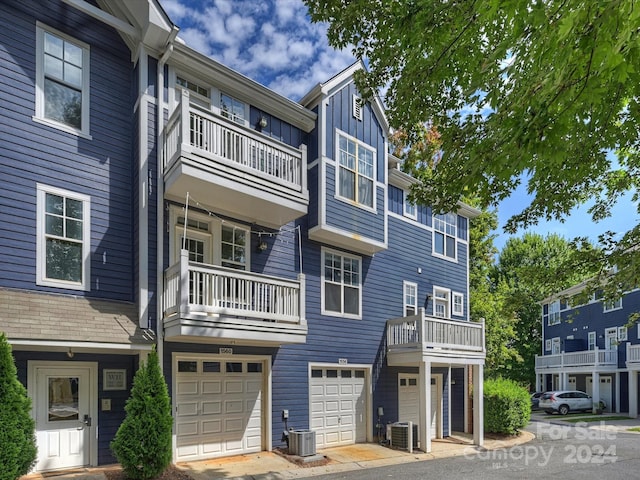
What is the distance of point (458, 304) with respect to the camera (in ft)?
61.1

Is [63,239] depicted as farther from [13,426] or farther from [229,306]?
[229,306]

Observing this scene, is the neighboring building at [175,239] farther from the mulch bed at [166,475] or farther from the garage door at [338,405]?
the mulch bed at [166,475]

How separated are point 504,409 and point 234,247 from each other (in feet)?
37.6

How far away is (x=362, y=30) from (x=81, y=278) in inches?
269

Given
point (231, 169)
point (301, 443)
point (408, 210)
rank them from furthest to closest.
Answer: point (408, 210)
point (301, 443)
point (231, 169)

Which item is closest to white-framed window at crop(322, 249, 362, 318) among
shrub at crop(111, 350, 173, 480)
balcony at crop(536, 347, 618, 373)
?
shrub at crop(111, 350, 173, 480)

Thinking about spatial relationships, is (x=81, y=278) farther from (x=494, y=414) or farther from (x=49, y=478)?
(x=494, y=414)

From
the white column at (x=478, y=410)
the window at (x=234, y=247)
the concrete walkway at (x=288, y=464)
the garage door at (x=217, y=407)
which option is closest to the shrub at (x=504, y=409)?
the white column at (x=478, y=410)

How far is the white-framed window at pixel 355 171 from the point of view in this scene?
44.9 ft

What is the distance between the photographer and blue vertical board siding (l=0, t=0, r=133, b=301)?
28.0 feet

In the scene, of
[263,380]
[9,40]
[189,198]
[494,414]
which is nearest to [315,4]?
[189,198]

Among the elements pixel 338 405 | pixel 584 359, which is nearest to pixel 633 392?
pixel 584 359

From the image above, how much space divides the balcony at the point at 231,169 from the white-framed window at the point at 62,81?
1.72 metres

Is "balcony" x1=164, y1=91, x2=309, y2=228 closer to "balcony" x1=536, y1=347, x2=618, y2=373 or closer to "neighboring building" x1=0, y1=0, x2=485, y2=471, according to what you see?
"neighboring building" x1=0, y1=0, x2=485, y2=471
